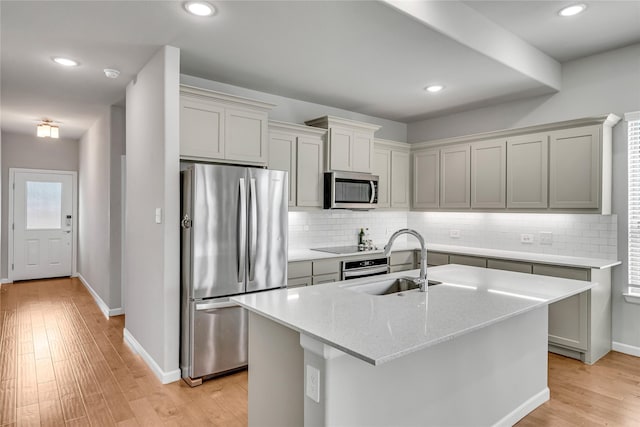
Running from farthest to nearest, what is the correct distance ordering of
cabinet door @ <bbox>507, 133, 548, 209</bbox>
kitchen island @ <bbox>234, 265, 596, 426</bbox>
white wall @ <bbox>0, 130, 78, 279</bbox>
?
white wall @ <bbox>0, 130, 78, 279</bbox>
cabinet door @ <bbox>507, 133, 548, 209</bbox>
kitchen island @ <bbox>234, 265, 596, 426</bbox>

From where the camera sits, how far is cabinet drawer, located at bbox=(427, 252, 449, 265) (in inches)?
179

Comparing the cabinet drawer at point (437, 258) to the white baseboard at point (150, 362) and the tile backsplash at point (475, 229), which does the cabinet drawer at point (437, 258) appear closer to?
the tile backsplash at point (475, 229)

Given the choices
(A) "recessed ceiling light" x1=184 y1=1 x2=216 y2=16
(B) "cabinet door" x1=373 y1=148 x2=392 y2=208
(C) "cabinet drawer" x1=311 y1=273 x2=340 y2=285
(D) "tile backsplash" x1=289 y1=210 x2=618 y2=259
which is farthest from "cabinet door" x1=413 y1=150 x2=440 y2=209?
(A) "recessed ceiling light" x1=184 y1=1 x2=216 y2=16

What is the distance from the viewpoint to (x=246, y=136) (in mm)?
3584

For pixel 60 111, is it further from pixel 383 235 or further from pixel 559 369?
pixel 559 369

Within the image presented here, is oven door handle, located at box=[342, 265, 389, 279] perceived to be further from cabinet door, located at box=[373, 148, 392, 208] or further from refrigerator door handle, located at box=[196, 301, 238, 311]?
refrigerator door handle, located at box=[196, 301, 238, 311]

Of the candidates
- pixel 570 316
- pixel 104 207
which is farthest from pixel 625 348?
pixel 104 207

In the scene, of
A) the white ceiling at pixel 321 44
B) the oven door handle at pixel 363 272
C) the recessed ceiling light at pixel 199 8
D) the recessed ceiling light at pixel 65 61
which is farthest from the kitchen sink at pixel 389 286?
the recessed ceiling light at pixel 65 61

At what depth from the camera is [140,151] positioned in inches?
139

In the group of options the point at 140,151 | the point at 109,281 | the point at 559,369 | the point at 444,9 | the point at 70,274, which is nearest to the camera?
the point at 444,9

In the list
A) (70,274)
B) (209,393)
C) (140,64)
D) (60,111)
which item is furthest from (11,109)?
(209,393)

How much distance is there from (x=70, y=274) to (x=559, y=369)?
26.0 ft

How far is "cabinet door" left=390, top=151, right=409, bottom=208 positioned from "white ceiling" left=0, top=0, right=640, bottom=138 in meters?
0.99

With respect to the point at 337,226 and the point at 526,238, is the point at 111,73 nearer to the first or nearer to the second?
the point at 337,226
